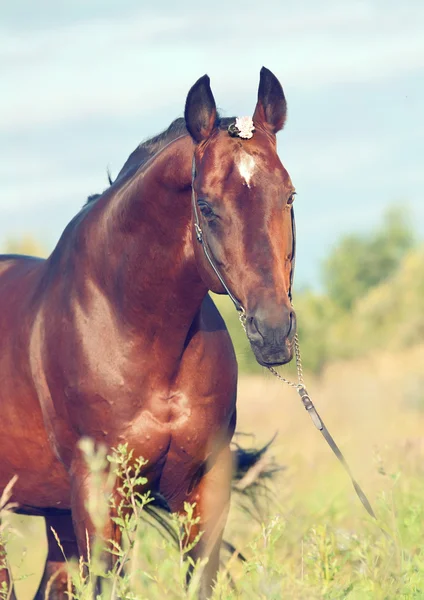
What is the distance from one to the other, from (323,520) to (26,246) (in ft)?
113

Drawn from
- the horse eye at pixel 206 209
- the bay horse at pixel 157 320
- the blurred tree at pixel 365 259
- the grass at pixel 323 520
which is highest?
the horse eye at pixel 206 209

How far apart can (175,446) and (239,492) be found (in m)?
1.53

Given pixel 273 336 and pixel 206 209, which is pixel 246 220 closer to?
pixel 206 209

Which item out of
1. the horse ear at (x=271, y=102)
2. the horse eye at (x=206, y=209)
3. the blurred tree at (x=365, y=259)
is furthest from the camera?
the blurred tree at (x=365, y=259)

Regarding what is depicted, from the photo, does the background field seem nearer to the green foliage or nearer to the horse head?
the green foliage

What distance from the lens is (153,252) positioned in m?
5.11

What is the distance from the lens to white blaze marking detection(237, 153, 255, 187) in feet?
14.9

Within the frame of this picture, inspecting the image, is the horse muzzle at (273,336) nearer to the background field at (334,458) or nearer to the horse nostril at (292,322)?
the horse nostril at (292,322)

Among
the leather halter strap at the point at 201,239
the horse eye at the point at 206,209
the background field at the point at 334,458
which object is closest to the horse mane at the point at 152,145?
the leather halter strap at the point at 201,239

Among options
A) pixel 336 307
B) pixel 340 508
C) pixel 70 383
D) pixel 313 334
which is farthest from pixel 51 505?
pixel 336 307

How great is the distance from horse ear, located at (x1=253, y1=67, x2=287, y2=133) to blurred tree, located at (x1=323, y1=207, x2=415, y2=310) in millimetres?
46746

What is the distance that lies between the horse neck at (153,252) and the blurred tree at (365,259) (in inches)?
1831

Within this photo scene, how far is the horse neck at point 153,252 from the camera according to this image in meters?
5.01

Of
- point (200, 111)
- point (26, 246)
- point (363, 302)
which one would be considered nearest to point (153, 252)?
point (200, 111)
